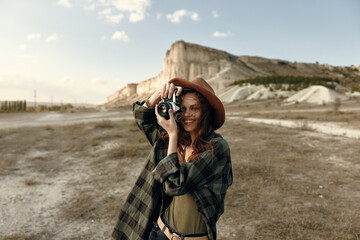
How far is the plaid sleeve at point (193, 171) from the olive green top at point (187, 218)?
0.43 ft

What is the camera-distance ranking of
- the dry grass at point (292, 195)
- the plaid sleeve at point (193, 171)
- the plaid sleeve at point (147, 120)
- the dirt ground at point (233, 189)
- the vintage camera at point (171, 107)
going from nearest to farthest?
1. the plaid sleeve at point (193, 171)
2. the vintage camera at point (171, 107)
3. the plaid sleeve at point (147, 120)
4. the dry grass at point (292, 195)
5. the dirt ground at point (233, 189)

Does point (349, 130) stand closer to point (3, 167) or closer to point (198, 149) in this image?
point (198, 149)

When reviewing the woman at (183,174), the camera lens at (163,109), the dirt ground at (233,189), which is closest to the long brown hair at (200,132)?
the woman at (183,174)

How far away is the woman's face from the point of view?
4.04 ft

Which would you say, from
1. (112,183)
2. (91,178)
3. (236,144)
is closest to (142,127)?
(112,183)

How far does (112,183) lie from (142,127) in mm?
3441

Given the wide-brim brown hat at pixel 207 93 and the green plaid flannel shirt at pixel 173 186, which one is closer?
the green plaid flannel shirt at pixel 173 186

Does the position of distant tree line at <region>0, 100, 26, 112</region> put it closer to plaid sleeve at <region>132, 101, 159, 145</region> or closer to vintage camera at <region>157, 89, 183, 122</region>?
plaid sleeve at <region>132, 101, 159, 145</region>

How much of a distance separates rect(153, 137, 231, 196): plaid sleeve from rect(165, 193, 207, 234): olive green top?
0.13 meters

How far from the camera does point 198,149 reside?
1221mm

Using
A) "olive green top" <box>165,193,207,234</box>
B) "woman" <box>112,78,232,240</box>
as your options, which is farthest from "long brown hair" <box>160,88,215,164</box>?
"olive green top" <box>165,193,207,234</box>

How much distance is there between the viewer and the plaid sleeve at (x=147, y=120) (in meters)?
1.47

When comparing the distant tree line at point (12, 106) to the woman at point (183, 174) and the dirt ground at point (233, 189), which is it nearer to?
the dirt ground at point (233, 189)

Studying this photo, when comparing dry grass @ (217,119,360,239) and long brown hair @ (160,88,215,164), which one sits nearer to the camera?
long brown hair @ (160,88,215,164)
